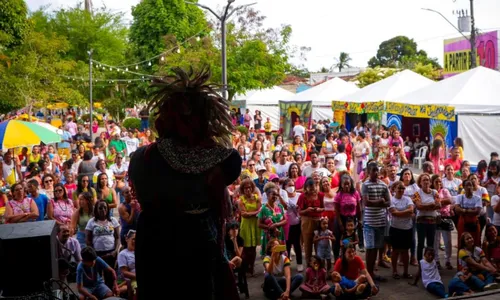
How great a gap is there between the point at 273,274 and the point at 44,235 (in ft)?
14.4

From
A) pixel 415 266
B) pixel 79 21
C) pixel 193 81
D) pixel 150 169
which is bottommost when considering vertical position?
pixel 415 266

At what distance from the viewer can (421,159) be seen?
2092 centimetres

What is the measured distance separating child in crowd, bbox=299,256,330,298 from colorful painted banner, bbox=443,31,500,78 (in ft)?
103

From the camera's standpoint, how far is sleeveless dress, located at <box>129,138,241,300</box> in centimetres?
285

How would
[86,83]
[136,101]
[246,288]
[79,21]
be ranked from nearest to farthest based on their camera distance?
1. [246,288]
2. [86,83]
3. [136,101]
4. [79,21]

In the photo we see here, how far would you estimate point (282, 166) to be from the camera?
12.9 meters

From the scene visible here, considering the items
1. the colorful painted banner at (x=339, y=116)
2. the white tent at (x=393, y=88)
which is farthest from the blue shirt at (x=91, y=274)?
the colorful painted banner at (x=339, y=116)

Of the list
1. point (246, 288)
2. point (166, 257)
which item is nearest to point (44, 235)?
point (166, 257)

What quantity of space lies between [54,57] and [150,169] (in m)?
29.6

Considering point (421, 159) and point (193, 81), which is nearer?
point (193, 81)

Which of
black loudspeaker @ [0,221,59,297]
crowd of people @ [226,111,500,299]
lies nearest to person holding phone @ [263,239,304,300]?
crowd of people @ [226,111,500,299]

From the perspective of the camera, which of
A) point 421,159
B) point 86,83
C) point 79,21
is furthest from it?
point 79,21

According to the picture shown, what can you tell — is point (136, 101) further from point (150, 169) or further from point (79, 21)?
point (150, 169)

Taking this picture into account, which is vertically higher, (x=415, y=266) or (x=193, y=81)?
(x=193, y=81)
